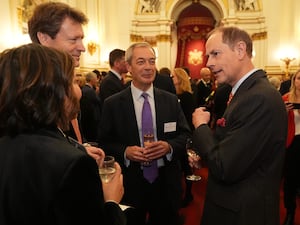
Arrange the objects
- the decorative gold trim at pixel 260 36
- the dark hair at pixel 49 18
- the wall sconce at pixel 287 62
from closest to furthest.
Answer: the dark hair at pixel 49 18 < the wall sconce at pixel 287 62 < the decorative gold trim at pixel 260 36

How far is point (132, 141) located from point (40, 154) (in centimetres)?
142

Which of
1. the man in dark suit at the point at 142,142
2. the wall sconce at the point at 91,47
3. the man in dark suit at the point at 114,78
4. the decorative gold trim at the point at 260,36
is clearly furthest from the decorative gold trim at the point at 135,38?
the man in dark suit at the point at 142,142

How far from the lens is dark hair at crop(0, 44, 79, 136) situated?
953 mm

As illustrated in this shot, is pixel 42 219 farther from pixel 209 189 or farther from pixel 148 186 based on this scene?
pixel 148 186

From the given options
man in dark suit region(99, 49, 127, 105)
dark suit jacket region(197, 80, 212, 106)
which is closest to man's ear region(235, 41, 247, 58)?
man in dark suit region(99, 49, 127, 105)

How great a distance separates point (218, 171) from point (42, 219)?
90cm

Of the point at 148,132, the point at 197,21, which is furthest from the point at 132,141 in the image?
the point at 197,21

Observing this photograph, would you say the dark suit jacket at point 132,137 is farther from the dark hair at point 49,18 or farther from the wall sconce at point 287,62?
the wall sconce at point 287,62

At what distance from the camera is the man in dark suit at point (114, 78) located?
13.2 ft

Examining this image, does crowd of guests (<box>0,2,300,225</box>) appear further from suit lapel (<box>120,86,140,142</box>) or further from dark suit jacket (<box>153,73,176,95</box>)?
dark suit jacket (<box>153,73,176,95</box>)

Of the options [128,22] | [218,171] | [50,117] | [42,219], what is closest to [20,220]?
[42,219]

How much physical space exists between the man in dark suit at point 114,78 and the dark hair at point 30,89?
118 inches

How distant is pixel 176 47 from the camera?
1585 cm

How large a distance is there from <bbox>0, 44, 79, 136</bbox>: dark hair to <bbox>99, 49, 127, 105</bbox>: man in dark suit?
2996mm
